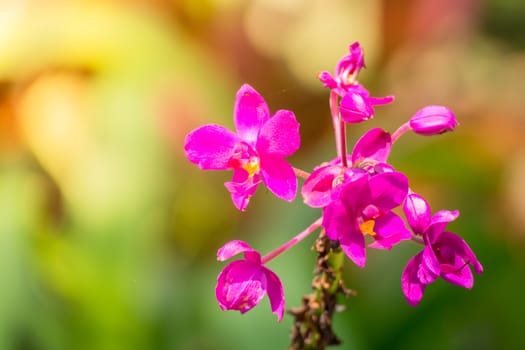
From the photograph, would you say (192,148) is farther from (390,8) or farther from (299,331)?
(390,8)

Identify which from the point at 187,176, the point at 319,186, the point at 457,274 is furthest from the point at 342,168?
the point at 187,176

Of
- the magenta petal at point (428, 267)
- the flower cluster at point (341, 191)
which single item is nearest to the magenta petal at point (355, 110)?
the flower cluster at point (341, 191)

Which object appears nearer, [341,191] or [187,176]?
[341,191]

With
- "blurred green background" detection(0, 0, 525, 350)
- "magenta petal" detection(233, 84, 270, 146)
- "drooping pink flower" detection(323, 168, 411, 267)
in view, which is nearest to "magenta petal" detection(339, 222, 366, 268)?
"drooping pink flower" detection(323, 168, 411, 267)

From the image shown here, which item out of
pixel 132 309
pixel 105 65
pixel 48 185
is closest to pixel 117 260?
pixel 132 309

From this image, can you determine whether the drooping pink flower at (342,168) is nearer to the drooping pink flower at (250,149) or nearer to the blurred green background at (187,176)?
the drooping pink flower at (250,149)

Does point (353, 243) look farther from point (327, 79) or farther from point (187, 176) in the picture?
point (187, 176)
